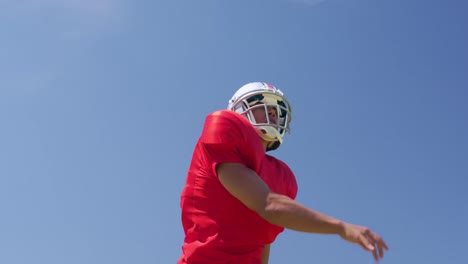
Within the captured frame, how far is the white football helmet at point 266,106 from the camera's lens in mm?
6930

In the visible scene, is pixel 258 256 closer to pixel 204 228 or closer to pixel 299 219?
pixel 204 228

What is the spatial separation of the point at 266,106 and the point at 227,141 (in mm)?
1157

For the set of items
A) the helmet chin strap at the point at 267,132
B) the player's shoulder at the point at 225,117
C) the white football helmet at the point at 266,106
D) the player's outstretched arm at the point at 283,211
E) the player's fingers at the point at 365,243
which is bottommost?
the player's fingers at the point at 365,243

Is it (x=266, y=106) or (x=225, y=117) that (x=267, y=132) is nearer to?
(x=266, y=106)

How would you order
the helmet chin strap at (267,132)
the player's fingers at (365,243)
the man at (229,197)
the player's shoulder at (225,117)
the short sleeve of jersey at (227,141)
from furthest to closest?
the helmet chin strap at (267,132) < the player's shoulder at (225,117) < the short sleeve of jersey at (227,141) < the man at (229,197) < the player's fingers at (365,243)

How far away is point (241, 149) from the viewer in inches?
240

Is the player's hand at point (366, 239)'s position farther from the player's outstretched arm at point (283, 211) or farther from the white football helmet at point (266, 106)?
the white football helmet at point (266, 106)

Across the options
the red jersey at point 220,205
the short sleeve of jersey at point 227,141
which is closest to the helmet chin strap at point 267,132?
the red jersey at point 220,205

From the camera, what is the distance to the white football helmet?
693 centimetres

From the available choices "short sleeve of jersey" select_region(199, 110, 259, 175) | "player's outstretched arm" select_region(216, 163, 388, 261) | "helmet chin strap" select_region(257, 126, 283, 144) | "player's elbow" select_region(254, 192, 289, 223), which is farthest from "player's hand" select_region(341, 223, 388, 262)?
"helmet chin strap" select_region(257, 126, 283, 144)

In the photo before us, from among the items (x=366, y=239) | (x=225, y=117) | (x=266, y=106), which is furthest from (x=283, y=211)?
(x=266, y=106)

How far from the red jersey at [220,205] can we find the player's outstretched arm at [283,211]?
0.17 m

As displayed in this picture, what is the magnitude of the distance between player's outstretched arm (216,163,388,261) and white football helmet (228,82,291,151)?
1.02 metres

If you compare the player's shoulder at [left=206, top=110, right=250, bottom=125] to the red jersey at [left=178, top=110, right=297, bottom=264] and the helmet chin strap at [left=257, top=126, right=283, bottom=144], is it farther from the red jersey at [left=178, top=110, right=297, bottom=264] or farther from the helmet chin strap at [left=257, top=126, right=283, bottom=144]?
the helmet chin strap at [left=257, top=126, right=283, bottom=144]
